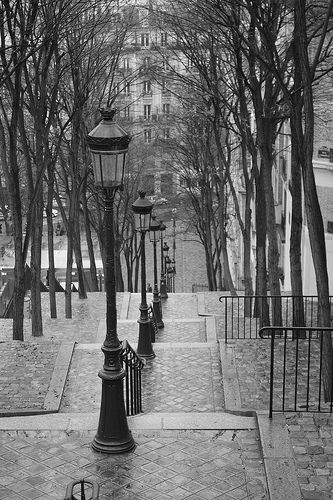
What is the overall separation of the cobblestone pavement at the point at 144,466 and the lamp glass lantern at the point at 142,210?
21.4 ft

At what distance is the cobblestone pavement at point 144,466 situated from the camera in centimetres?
739

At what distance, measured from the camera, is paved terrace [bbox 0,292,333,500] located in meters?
7.47

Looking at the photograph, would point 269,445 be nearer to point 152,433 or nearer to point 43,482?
point 152,433

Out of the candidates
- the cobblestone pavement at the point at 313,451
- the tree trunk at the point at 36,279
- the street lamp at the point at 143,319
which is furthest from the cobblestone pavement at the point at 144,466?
the tree trunk at the point at 36,279

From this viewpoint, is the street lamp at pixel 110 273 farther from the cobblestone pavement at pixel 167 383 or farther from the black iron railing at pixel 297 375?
the cobblestone pavement at pixel 167 383

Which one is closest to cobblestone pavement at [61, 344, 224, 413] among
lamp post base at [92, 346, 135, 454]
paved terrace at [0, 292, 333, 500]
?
paved terrace at [0, 292, 333, 500]

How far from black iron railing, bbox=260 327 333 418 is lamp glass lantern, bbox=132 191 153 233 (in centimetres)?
332

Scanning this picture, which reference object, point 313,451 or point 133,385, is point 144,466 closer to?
point 313,451

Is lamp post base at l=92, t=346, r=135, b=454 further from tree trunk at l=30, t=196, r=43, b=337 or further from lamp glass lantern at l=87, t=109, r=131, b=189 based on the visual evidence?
tree trunk at l=30, t=196, r=43, b=337

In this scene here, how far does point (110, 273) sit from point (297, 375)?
14.0 feet

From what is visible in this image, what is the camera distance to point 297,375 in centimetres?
1136

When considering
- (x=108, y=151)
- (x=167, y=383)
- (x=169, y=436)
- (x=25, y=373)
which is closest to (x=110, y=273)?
(x=108, y=151)

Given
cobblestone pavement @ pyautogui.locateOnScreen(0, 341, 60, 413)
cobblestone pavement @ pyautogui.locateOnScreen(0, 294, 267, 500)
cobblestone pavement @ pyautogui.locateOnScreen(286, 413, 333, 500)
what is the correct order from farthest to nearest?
1. cobblestone pavement @ pyautogui.locateOnScreen(0, 341, 60, 413)
2. cobblestone pavement @ pyautogui.locateOnScreen(0, 294, 267, 500)
3. cobblestone pavement @ pyautogui.locateOnScreen(286, 413, 333, 500)

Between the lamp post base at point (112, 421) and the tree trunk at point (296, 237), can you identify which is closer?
the lamp post base at point (112, 421)
